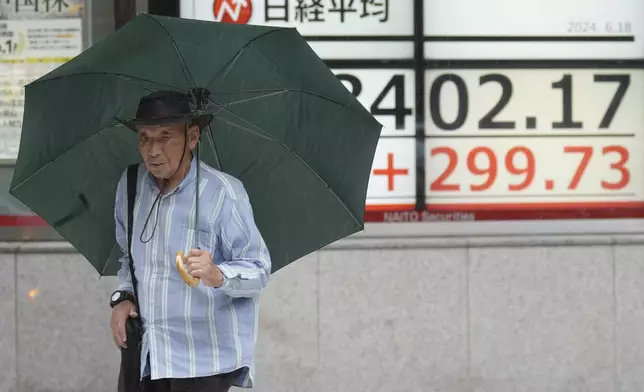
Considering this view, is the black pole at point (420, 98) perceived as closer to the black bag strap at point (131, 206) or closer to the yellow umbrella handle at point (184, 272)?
the black bag strap at point (131, 206)

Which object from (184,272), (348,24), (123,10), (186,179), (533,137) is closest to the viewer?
(184,272)

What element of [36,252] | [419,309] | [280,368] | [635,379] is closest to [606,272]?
[635,379]

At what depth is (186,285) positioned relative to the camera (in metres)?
2.96

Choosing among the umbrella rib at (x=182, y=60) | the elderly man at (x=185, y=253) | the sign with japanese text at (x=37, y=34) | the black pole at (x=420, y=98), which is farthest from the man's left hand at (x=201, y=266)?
the sign with japanese text at (x=37, y=34)

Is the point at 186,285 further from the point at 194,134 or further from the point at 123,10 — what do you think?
the point at 123,10

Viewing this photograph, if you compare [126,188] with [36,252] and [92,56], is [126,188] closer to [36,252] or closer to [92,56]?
[92,56]

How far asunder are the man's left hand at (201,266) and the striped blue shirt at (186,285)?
0.20 meters

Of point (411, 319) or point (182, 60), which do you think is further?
point (411, 319)

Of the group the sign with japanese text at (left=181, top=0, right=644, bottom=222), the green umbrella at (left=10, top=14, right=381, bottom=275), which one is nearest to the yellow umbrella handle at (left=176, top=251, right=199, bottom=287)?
the green umbrella at (left=10, top=14, right=381, bottom=275)

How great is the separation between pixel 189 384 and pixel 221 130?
904 mm

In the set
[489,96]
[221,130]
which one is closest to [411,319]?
[489,96]

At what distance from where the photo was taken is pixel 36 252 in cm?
557

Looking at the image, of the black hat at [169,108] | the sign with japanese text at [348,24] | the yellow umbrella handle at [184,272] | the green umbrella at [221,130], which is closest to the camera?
the yellow umbrella handle at [184,272]

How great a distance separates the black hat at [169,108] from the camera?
2887mm
